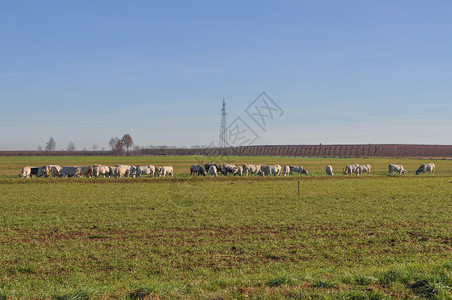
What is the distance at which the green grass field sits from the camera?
8.18m

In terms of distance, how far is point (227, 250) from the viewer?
1266 centimetres

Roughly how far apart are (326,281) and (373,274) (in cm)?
131

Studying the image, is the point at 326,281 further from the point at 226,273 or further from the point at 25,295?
the point at 25,295

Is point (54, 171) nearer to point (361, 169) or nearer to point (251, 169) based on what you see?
point (251, 169)

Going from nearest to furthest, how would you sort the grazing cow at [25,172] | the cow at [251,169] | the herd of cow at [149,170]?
1. the grazing cow at [25,172]
2. the herd of cow at [149,170]
3. the cow at [251,169]

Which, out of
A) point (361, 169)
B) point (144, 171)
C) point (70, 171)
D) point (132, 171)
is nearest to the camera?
point (70, 171)

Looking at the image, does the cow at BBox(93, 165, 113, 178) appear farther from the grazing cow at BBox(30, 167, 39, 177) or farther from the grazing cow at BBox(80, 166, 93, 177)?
the grazing cow at BBox(30, 167, 39, 177)

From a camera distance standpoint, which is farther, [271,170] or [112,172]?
[271,170]

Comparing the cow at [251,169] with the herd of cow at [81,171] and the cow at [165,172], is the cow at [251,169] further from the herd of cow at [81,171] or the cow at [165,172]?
the herd of cow at [81,171]

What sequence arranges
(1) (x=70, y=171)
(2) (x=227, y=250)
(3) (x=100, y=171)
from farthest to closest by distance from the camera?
(3) (x=100, y=171) < (1) (x=70, y=171) < (2) (x=227, y=250)

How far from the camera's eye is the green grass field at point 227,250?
8.18m

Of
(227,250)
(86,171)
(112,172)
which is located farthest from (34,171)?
(227,250)

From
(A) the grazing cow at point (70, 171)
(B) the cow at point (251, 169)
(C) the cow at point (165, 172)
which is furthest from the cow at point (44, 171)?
(B) the cow at point (251, 169)

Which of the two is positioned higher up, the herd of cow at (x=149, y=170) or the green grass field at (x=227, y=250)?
the herd of cow at (x=149, y=170)
